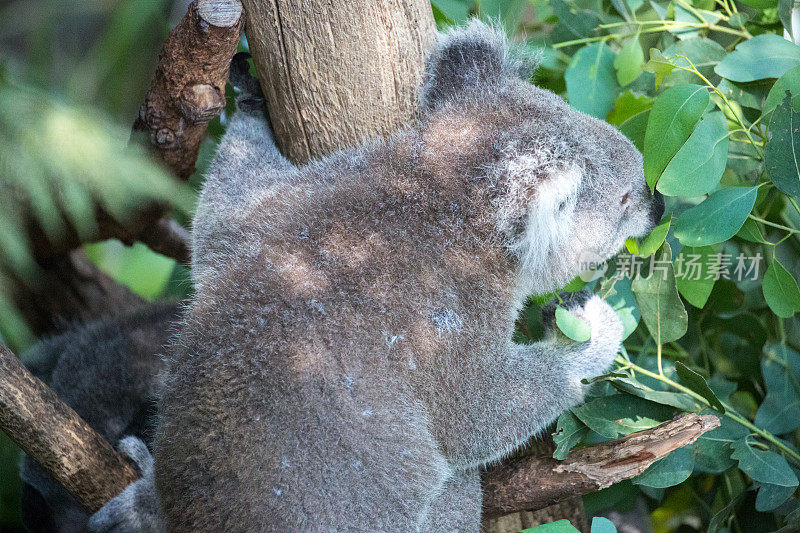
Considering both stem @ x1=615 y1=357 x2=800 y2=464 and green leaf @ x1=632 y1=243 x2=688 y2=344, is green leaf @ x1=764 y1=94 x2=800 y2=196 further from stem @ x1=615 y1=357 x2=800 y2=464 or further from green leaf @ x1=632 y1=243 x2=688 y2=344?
stem @ x1=615 y1=357 x2=800 y2=464

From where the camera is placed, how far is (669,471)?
1898 mm

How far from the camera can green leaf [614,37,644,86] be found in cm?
225

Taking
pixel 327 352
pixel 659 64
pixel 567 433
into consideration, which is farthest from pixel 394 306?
pixel 659 64

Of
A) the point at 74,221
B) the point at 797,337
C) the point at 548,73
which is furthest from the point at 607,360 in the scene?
the point at 74,221

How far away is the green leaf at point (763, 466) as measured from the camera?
6.17ft

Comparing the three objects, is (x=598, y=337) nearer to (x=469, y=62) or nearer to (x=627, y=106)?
(x=627, y=106)

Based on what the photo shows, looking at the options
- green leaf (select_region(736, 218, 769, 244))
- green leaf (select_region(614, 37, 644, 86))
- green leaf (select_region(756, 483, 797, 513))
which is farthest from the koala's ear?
green leaf (select_region(756, 483, 797, 513))

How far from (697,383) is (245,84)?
166cm

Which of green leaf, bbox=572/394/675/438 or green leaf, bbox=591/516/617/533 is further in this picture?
green leaf, bbox=572/394/675/438

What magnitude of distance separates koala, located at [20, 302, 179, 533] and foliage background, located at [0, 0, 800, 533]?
0.22 metres

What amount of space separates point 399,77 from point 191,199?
884 mm

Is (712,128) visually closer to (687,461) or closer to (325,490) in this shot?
(687,461)

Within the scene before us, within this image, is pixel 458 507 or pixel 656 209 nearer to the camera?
pixel 458 507

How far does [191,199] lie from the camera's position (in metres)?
2.29
